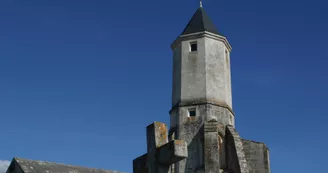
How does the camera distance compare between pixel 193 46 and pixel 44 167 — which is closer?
pixel 44 167

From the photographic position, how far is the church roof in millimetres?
28969

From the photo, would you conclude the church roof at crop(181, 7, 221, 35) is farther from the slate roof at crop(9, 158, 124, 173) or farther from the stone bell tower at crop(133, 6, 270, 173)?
the slate roof at crop(9, 158, 124, 173)

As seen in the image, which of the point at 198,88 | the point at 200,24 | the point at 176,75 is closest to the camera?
the point at 198,88

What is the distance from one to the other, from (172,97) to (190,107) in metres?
1.70

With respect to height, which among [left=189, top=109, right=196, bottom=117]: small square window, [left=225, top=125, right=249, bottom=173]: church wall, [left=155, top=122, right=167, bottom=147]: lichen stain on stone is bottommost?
[left=155, top=122, right=167, bottom=147]: lichen stain on stone

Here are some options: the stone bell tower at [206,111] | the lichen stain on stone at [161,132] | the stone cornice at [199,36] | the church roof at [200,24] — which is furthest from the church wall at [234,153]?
the lichen stain on stone at [161,132]

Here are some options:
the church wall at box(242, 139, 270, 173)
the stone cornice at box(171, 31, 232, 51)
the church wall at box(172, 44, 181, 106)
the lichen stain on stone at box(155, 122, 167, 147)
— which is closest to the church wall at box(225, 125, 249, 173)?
the church wall at box(242, 139, 270, 173)

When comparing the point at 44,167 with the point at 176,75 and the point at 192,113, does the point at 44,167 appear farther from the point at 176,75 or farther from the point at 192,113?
the point at 176,75

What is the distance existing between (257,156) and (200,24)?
8688mm

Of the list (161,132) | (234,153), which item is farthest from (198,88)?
(161,132)

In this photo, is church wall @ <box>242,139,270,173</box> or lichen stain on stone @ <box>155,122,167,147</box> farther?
church wall @ <box>242,139,270,173</box>

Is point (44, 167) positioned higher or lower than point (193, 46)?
lower

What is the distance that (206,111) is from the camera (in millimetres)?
26359

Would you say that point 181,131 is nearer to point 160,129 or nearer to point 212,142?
point 212,142
